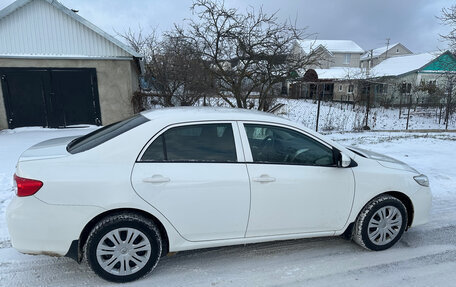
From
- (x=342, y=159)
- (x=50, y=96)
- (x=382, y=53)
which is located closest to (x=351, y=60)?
(x=382, y=53)

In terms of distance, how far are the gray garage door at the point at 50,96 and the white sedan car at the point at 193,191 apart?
843cm

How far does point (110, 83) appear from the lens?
10750 millimetres

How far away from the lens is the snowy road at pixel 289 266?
8.84ft

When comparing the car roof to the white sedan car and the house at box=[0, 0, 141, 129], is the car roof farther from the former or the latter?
the house at box=[0, 0, 141, 129]

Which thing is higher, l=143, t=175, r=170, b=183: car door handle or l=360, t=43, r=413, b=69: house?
l=360, t=43, r=413, b=69: house

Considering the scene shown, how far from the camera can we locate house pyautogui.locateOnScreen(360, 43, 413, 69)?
46.9 m

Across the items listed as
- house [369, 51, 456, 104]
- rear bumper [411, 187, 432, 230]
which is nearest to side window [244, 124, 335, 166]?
rear bumper [411, 187, 432, 230]

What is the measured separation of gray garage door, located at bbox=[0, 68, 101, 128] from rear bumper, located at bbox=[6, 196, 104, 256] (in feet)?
30.2

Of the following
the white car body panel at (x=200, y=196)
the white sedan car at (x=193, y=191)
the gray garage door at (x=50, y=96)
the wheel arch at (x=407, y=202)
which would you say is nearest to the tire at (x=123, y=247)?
the white sedan car at (x=193, y=191)

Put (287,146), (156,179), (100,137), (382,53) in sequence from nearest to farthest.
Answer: (156,179) < (100,137) < (287,146) < (382,53)

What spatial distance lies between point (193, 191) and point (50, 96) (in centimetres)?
1013

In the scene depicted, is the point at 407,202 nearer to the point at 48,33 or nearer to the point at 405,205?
the point at 405,205

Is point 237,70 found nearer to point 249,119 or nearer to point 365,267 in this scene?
point 249,119

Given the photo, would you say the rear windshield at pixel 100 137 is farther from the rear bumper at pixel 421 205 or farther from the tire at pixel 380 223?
the rear bumper at pixel 421 205
